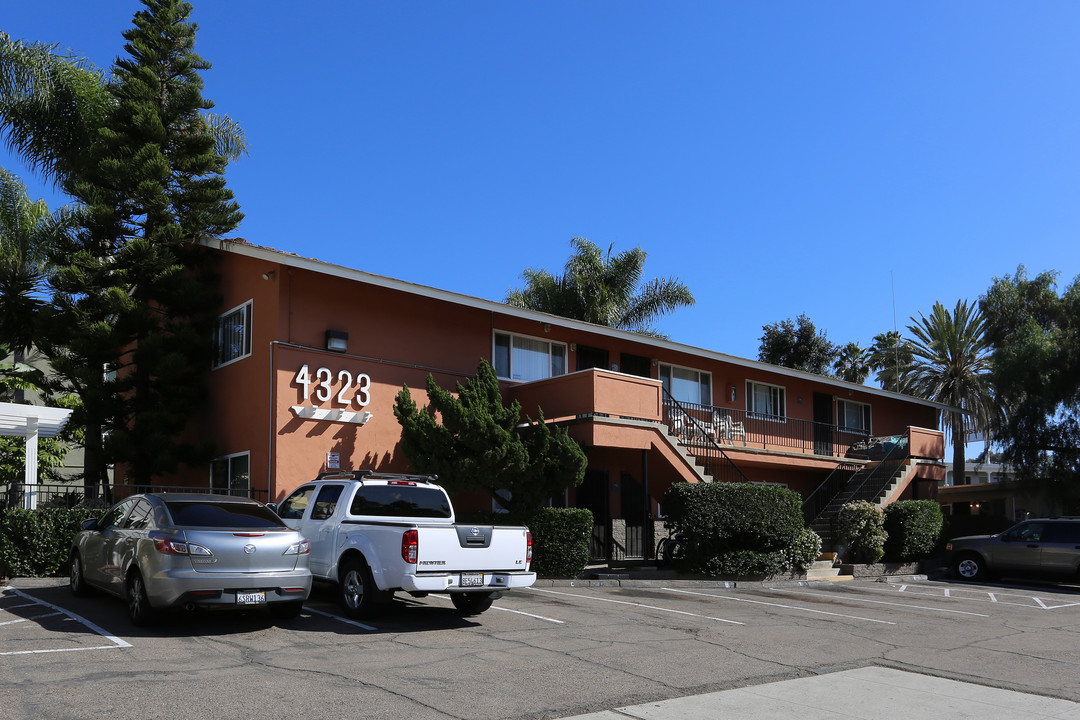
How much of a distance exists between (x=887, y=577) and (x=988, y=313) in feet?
65.4

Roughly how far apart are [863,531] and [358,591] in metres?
15.7

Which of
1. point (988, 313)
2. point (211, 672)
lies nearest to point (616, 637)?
point (211, 672)

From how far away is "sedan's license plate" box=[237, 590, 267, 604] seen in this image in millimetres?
10219

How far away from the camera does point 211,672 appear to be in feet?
26.9

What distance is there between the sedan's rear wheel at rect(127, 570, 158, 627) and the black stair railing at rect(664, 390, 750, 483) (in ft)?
44.2

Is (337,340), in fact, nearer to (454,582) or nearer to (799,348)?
(454,582)

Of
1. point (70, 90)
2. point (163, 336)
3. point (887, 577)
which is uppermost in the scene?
point (70, 90)

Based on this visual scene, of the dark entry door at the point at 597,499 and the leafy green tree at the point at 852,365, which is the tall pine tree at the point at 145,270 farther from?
the leafy green tree at the point at 852,365

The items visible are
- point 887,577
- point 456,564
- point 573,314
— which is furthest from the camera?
point 573,314

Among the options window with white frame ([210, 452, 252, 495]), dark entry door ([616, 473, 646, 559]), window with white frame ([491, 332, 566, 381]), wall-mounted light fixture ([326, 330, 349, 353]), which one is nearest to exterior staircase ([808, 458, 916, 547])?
dark entry door ([616, 473, 646, 559])

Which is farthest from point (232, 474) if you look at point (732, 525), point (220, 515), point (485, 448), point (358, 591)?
point (732, 525)

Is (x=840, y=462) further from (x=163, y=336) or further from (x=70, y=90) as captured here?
(x=70, y=90)

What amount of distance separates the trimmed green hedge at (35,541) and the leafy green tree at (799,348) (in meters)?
40.1

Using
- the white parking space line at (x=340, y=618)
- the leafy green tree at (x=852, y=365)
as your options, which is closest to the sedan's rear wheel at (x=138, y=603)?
the white parking space line at (x=340, y=618)
